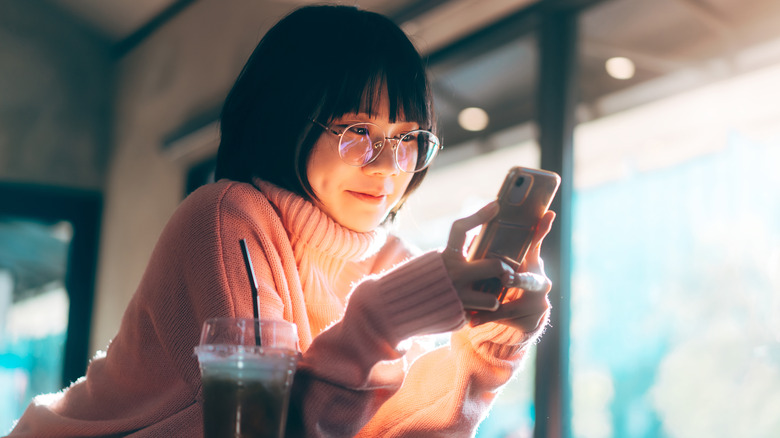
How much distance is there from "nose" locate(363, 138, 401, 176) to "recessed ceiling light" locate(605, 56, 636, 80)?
5.22 ft

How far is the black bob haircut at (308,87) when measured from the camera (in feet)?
3.31

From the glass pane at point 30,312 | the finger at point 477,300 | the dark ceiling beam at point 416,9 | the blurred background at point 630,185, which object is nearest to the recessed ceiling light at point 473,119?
the blurred background at point 630,185

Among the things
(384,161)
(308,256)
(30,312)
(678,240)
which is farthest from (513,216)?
(30,312)

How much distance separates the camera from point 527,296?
0.85 m

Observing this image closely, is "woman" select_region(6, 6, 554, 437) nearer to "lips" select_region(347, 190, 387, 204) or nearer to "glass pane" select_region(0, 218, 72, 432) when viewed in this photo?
"lips" select_region(347, 190, 387, 204)

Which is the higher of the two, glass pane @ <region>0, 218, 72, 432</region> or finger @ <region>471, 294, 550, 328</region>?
glass pane @ <region>0, 218, 72, 432</region>

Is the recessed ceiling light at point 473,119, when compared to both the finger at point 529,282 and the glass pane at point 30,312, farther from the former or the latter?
the glass pane at point 30,312

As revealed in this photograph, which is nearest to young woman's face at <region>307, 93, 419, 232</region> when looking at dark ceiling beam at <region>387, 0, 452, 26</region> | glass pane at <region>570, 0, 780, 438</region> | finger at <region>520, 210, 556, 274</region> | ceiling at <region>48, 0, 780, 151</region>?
finger at <region>520, 210, 556, 274</region>

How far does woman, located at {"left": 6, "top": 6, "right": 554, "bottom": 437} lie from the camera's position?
0.89 metres

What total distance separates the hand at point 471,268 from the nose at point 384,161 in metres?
0.24

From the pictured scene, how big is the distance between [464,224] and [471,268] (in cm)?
5

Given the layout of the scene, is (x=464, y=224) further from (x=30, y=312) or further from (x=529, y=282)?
(x=30, y=312)

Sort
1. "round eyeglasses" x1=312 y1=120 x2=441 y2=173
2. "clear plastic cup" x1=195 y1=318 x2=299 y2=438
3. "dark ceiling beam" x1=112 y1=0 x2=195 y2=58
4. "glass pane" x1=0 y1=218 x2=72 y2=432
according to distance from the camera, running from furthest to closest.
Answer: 1. "dark ceiling beam" x1=112 y1=0 x2=195 y2=58
2. "glass pane" x1=0 y1=218 x2=72 y2=432
3. "round eyeglasses" x1=312 y1=120 x2=441 y2=173
4. "clear plastic cup" x1=195 y1=318 x2=299 y2=438

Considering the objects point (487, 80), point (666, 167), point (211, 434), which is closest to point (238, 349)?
point (211, 434)
